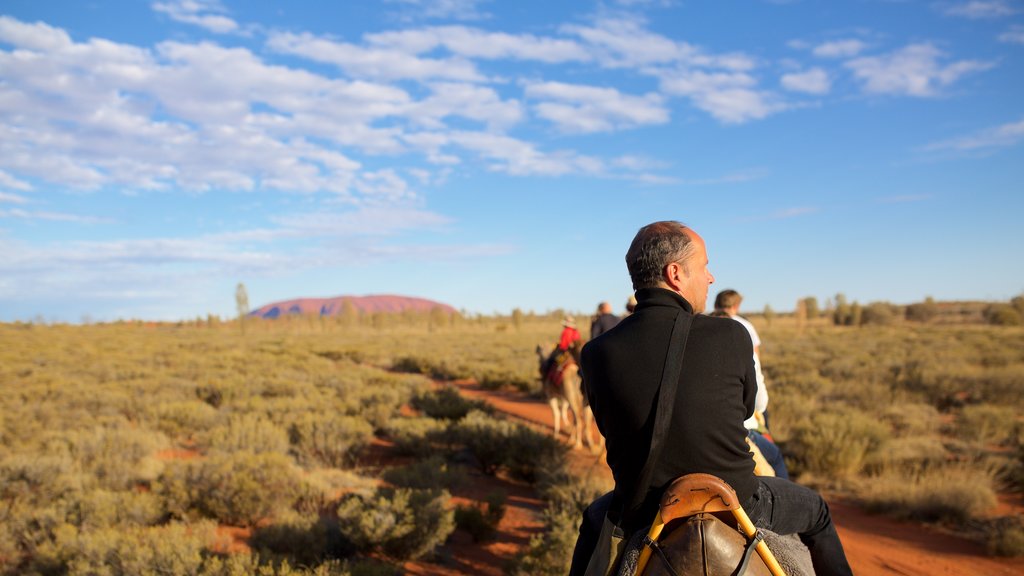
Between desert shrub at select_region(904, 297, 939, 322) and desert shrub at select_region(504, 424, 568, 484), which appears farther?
desert shrub at select_region(904, 297, 939, 322)

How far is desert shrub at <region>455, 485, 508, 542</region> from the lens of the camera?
23.0 ft

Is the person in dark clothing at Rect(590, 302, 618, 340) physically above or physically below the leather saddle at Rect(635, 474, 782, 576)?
above

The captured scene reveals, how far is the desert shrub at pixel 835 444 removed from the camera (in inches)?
363

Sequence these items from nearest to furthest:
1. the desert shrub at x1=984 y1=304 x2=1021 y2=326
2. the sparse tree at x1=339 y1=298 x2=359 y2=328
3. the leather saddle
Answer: the leather saddle < the desert shrub at x1=984 y1=304 x2=1021 y2=326 < the sparse tree at x1=339 y1=298 x2=359 y2=328

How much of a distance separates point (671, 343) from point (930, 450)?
10174 mm

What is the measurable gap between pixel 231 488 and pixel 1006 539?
8.73 m

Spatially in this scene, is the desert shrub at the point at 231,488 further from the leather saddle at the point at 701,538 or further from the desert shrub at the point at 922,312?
the desert shrub at the point at 922,312

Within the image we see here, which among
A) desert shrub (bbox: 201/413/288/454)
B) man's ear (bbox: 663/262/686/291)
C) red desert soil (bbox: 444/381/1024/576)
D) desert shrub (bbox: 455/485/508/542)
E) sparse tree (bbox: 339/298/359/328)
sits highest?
man's ear (bbox: 663/262/686/291)

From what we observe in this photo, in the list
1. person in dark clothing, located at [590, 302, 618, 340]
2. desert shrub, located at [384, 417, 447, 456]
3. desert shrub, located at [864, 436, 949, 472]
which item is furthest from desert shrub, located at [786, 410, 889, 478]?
desert shrub, located at [384, 417, 447, 456]

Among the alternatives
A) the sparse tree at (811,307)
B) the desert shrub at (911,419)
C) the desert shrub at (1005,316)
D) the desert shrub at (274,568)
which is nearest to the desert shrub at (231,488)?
the desert shrub at (274,568)

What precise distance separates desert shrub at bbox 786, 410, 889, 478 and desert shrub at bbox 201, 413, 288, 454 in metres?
8.51

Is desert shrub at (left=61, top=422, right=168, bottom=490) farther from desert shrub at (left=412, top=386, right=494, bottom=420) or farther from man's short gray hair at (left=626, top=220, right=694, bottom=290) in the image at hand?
man's short gray hair at (left=626, top=220, right=694, bottom=290)

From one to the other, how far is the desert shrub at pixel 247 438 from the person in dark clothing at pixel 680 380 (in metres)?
8.48

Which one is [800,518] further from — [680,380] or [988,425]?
[988,425]
